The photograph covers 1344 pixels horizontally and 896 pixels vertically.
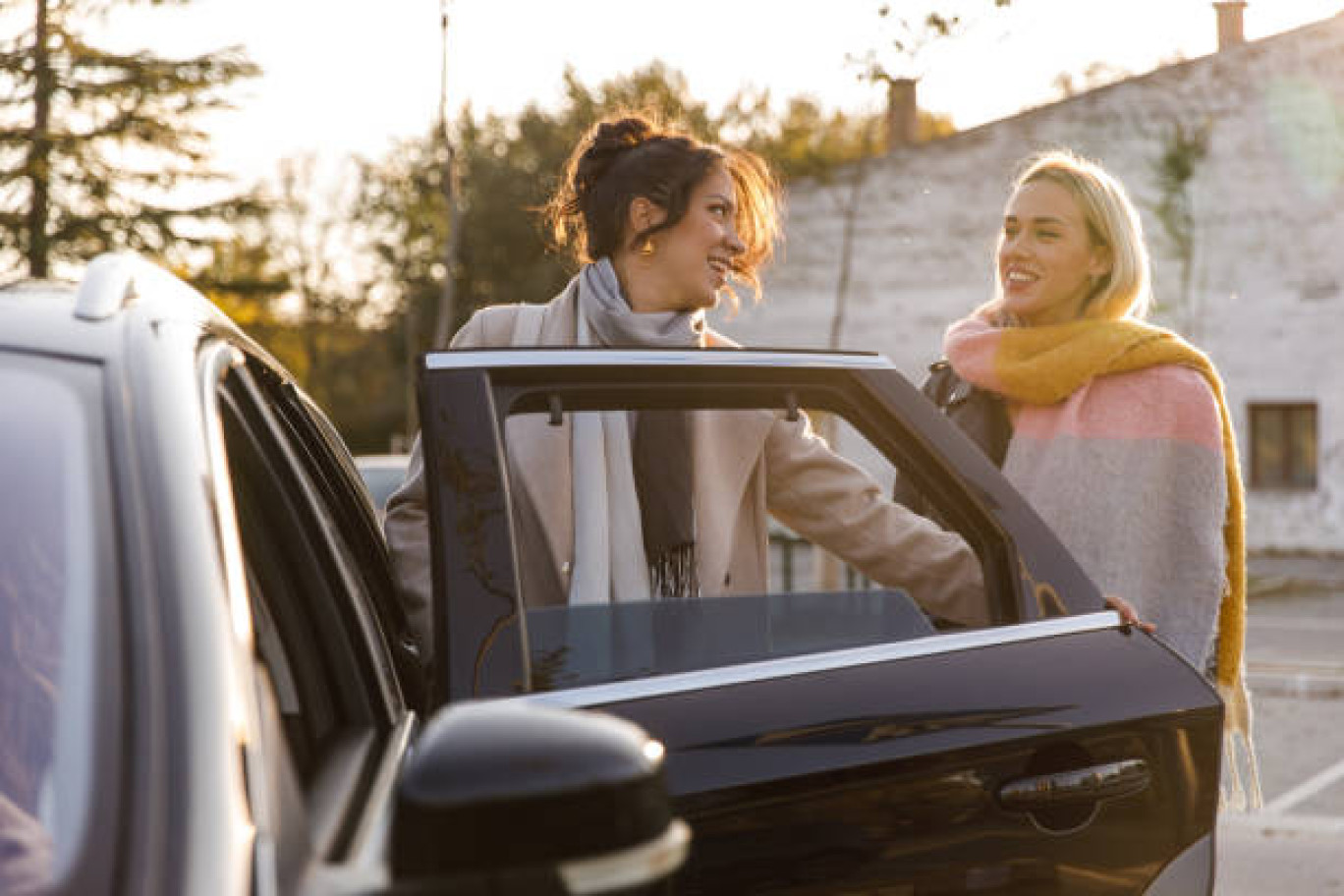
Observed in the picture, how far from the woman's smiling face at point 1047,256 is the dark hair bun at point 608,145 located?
942mm

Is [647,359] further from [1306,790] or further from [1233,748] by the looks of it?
[1306,790]

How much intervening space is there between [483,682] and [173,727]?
82cm

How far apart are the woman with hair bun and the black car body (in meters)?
0.12

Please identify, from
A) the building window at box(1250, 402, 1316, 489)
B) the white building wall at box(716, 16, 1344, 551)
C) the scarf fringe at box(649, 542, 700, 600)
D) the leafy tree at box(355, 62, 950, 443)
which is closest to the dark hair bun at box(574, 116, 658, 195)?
the scarf fringe at box(649, 542, 700, 600)

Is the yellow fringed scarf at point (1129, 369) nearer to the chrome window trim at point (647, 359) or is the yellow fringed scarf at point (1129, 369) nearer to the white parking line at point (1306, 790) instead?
the chrome window trim at point (647, 359)

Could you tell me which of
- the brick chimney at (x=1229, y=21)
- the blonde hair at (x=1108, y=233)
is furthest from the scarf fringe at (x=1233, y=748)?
the brick chimney at (x=1229, y=21)

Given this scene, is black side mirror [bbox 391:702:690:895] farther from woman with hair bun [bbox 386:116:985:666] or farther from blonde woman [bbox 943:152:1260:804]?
blonde woman [bbox 943:152:1260:804]

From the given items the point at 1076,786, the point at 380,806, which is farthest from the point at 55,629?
the point at 1076,786

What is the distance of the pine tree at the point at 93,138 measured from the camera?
22703 millimetres

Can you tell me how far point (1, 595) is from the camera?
5.46 feet

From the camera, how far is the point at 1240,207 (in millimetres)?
26672

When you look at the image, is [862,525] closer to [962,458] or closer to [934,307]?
[962,458]

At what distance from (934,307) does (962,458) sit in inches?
1039

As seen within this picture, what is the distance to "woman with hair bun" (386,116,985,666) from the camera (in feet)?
8.54
